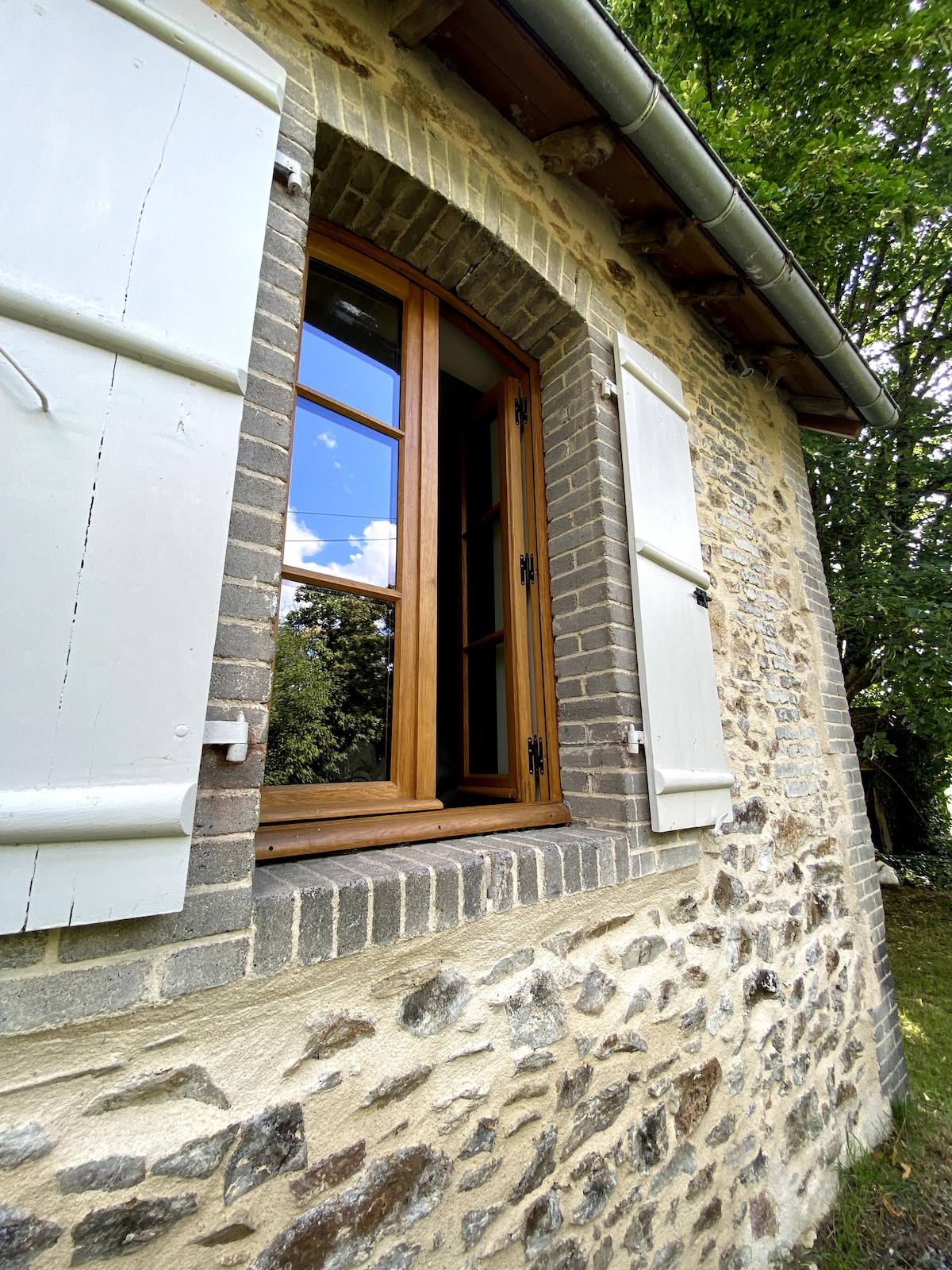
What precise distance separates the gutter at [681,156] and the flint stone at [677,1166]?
3195mm

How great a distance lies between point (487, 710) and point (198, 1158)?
156 centimetres

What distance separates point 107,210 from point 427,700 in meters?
1.27

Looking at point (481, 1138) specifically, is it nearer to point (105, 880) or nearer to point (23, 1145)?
point (23, 1145)

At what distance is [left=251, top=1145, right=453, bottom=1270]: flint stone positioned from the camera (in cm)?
96

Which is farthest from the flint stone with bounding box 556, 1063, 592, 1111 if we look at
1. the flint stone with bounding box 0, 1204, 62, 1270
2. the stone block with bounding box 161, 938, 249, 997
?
the flint stone with bounding box 0, 1204, 62, 1270

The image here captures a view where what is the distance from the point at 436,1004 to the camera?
1.21m

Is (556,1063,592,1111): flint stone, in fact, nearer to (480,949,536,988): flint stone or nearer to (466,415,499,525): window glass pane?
(480,949,536,988): flint stone

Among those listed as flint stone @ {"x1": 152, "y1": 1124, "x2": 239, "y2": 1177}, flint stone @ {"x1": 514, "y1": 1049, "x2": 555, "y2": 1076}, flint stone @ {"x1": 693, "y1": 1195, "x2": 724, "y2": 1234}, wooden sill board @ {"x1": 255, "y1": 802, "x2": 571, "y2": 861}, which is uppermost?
wooden sill board @ {"x1": 255, "y1": 802, "x2": 571, "y2": 861}

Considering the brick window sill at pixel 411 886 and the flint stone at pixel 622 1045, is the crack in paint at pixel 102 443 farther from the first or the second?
the flint stone at pixel 622 1045

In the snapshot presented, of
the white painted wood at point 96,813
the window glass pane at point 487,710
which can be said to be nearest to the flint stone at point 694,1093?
the window glass pane at point 487,710

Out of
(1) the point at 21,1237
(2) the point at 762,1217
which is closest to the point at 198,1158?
(1) the point at 21,1237

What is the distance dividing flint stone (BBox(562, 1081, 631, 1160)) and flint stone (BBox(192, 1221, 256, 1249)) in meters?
0.80

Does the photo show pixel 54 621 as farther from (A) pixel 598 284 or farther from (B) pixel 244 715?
(A) pixel 598 284

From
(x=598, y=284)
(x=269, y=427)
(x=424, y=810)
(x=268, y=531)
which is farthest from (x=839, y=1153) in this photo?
(x=598, y=284)
